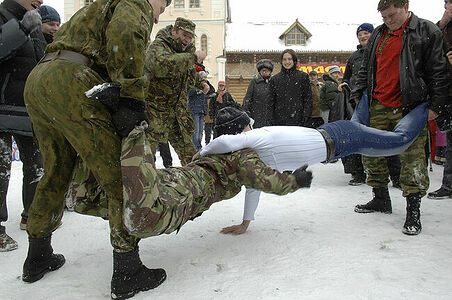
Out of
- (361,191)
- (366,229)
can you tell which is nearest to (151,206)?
(366,229)

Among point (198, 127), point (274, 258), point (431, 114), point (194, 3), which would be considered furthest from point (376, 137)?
point (194, 3)

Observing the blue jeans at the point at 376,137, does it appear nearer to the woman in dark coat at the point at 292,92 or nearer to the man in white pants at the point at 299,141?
the man in white pants at the point at 299,141

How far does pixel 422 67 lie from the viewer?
9.77ft

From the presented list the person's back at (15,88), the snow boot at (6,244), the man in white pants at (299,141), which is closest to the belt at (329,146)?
the man in white pants at (299,141)

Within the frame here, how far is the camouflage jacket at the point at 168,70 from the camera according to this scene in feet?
11.7

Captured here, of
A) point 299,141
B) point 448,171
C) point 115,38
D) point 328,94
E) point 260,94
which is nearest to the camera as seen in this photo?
point 115,38

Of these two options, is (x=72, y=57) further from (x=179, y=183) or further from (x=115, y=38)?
(x=179, y=183)

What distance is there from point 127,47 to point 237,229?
5.87ft

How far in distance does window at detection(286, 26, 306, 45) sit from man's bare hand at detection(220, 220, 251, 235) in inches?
1003

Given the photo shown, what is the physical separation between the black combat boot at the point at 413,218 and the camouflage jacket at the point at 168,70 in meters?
2.50

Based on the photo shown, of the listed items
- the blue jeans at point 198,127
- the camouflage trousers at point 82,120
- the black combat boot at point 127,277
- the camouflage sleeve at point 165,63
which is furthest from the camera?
the blue jeans at point 198,127

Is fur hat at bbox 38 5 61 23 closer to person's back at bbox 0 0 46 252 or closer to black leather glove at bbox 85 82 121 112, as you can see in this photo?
person's back at bbox 0 0 46 252

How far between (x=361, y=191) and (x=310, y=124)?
304 cm

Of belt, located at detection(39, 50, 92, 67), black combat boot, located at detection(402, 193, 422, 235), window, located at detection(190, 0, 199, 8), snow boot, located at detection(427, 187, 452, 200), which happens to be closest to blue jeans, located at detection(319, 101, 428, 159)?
black combat boot, located at detection(402, 193, 422, 235)
